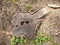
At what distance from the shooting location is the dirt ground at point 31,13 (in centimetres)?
457

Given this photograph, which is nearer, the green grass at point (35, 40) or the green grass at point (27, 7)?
the green grass at point (35, 40)

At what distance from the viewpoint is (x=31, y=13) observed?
490cm

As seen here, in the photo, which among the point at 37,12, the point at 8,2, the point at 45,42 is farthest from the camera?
the point at 8,2

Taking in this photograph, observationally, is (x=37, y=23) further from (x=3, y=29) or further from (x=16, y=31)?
(x=3, y=29)

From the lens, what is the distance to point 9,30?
4.99 m

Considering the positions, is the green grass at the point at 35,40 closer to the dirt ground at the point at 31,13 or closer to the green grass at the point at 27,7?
the dirt ground at the point at 31,13

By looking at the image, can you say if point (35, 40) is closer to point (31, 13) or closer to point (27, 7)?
point (31, 13)

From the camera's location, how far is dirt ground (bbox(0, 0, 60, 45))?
4.57 metres

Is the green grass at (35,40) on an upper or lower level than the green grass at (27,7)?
lower

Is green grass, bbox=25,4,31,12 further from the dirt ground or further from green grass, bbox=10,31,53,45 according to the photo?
green grass, bbox=10,31,53,45

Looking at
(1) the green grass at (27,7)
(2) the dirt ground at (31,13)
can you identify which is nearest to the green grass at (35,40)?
(2) the dirt ground at (31,13)

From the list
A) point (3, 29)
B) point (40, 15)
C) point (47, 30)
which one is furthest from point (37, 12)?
point (3, 29)

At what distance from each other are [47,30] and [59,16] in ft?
1.19

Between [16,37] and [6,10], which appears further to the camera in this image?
[6,10]
